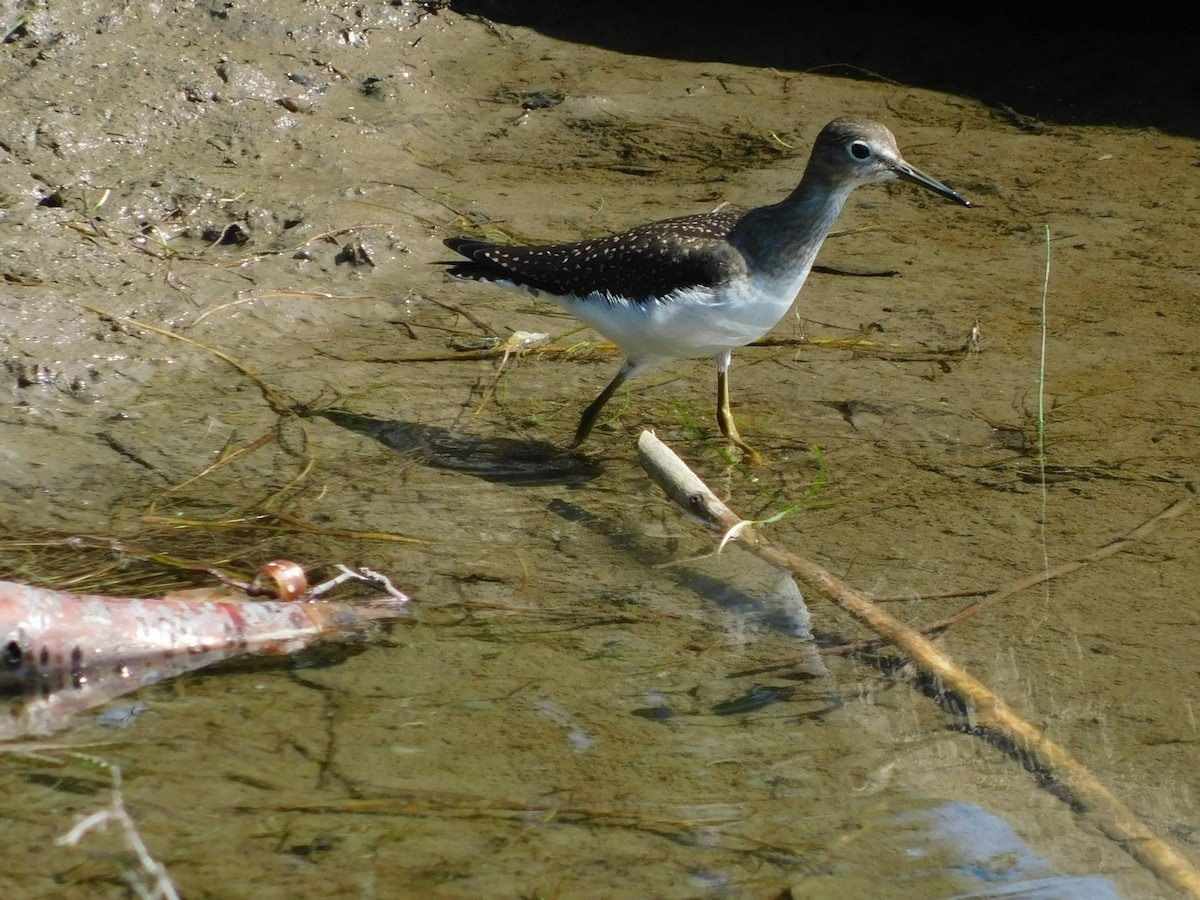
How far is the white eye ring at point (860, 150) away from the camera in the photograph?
18.6 ft

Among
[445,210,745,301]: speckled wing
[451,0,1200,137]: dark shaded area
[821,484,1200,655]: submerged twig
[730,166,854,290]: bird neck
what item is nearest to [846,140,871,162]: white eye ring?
[730,166,854,290]: bird neck

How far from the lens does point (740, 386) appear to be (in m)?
6.43

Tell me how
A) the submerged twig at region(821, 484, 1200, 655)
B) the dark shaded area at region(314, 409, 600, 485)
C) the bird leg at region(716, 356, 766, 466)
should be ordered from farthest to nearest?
the bird leg at region(716, 356, 766, 466), the dark shaded area at region(314, 409, 600, 485), the submerged twig at region(821, 484, 1200, 655)

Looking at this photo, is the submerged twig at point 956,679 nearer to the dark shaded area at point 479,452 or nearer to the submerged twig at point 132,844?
the dark shaded area at point 479,452

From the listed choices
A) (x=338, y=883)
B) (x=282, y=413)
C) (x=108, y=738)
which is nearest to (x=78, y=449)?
(x=282, y=413)

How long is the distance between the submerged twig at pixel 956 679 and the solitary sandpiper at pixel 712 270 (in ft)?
1.88

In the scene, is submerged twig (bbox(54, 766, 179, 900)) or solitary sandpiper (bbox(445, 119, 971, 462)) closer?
submerged twig (bbox(54, 766, 179, 900))

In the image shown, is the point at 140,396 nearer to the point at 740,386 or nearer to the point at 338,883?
the point at 740,386

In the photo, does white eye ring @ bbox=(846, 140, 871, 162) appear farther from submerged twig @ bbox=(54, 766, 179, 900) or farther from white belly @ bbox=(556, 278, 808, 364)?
submerged twig @ bbox=(54, 766, 179, 900)

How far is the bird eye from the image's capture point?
5676mm

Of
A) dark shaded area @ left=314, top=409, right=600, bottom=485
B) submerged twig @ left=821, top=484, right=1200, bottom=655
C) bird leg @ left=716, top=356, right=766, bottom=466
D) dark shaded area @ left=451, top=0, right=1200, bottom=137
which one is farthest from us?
dark shaded area @ left=451, top=0, right=1200, bottom=137

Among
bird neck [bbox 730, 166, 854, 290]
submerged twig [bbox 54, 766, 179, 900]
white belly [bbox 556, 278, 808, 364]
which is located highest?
bird neck [bbox 730, 166, 854, 290]

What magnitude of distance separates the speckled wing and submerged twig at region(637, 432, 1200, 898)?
70cm

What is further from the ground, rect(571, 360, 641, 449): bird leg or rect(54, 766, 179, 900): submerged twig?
rect(571, 360, 641, 449): bird leg
